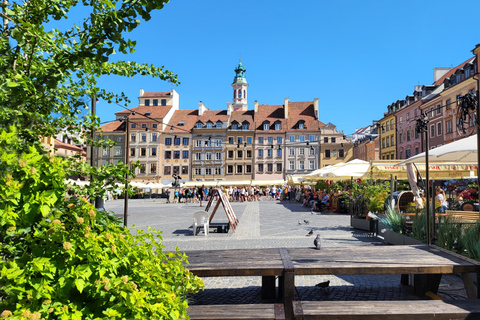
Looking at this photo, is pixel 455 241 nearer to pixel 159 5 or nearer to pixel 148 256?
pixel 148 256

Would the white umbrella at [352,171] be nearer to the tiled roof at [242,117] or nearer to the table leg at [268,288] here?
the table leg at [268,288]

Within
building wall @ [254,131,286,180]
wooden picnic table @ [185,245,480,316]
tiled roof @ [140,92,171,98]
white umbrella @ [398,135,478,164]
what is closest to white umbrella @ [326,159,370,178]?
white umbrella @ [398,135,478,164]

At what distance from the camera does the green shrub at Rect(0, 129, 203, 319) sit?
6.15ft

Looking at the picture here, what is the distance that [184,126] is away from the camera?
68.1m

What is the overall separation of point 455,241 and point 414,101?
49790mm

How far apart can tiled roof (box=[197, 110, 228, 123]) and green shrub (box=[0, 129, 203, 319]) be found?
65729mm

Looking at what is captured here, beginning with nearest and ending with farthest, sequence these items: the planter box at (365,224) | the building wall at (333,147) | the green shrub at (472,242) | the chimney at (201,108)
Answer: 1. the green shrub at (472,242)
2. the planter box at (365,224)
3. the building wall at (333,147)
4. the chimney at (201,108)

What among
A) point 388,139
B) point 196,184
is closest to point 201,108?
point 196,184

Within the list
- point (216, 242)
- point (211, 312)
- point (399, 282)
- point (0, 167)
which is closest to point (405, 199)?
point (216, 242)

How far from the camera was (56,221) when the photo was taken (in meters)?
1.97

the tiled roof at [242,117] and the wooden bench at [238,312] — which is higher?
the tiled roof at [242,117]

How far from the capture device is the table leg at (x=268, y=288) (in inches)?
209

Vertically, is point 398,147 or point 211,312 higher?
point 398,147

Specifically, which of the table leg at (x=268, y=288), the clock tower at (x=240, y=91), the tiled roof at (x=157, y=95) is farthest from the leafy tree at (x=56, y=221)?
the clock tower at (x=240, y=91)
